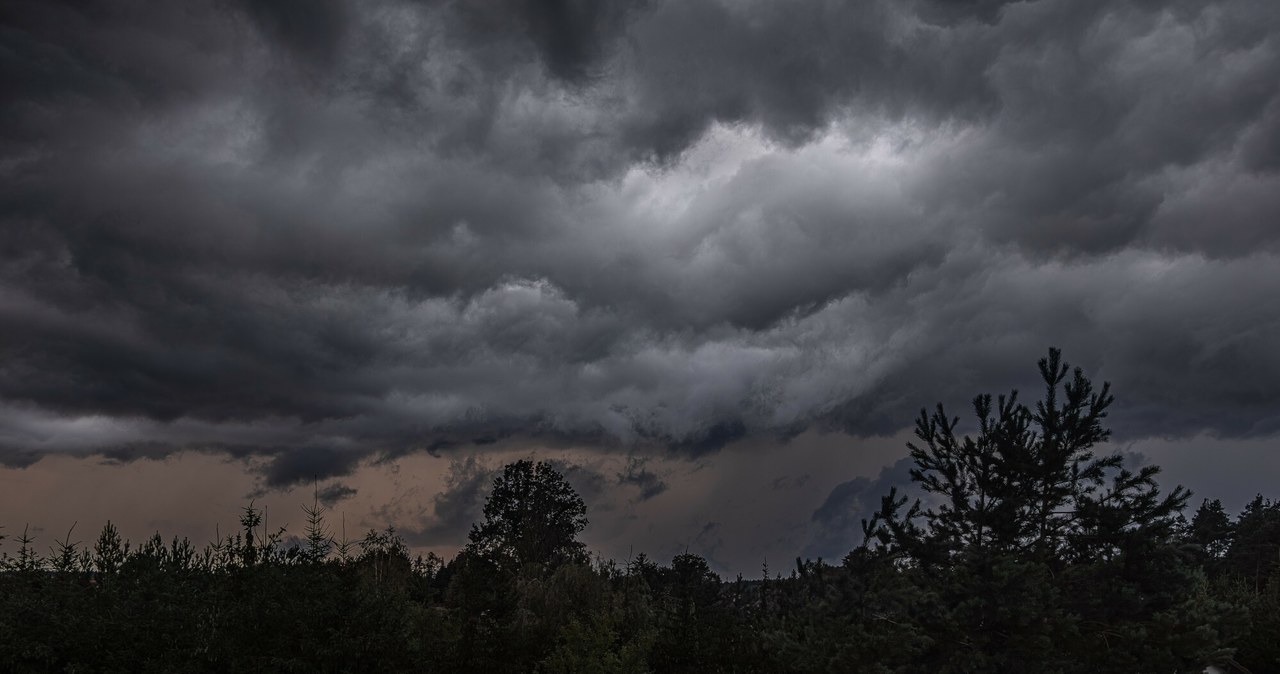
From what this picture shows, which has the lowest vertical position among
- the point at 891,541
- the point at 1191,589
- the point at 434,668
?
the point at 434,668

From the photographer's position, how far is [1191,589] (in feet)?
45.4

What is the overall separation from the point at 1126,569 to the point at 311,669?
41.4 feet

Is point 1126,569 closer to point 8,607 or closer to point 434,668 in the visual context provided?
point 434,668

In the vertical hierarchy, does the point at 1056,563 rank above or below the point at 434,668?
above

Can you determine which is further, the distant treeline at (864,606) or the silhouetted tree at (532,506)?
the silhouetted tree at (532,506)

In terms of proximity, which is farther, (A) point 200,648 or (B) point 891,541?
(B) point 891,541

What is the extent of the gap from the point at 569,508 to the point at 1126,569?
55219 millimetres

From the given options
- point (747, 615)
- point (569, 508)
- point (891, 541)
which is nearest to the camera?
point (891, 541)

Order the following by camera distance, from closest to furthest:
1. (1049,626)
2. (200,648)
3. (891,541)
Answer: (1049,626)
(200,648)
(891,541)

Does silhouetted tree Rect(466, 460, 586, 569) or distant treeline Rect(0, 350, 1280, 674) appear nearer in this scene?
distant treeline Rect(0, 350, 1280, 674)

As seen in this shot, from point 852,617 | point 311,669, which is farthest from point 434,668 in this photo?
point 852,617

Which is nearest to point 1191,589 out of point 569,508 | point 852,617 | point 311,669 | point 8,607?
point 852,617

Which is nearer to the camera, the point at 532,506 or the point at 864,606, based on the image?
the point at 864,606

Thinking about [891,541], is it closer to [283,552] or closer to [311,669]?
[311,669]
